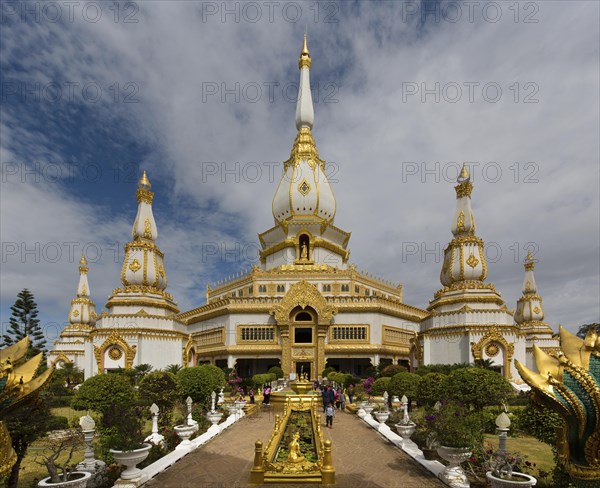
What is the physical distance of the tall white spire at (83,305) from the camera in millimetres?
54594

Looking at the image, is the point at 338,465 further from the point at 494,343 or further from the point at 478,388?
the point at 494,343

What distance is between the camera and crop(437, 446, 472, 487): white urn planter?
983cm

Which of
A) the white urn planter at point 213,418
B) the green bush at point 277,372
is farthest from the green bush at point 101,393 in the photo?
the green bush at point 277,372

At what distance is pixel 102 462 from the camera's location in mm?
10977

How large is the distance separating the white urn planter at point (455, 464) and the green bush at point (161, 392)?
→ 12.9 meters

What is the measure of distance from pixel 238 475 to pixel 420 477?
507cm

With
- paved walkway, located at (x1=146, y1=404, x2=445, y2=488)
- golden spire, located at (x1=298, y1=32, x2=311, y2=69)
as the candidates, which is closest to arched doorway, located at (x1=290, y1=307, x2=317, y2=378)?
paved walkway, located at (x1=146, y1=404, x2=445, y2=488)

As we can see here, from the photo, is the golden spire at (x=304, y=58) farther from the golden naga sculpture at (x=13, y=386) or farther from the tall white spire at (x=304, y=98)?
the golden naga sculpture at (x=13, y=386)

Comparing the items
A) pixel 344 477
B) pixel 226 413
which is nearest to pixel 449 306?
pixel 226 413

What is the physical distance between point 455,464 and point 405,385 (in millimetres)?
11842

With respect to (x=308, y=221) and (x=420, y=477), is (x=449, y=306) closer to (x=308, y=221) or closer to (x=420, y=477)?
(x=308, y=221)

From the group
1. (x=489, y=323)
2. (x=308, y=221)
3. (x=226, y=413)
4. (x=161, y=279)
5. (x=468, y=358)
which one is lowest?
(x=226, y=413)

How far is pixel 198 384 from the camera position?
21.2 meters

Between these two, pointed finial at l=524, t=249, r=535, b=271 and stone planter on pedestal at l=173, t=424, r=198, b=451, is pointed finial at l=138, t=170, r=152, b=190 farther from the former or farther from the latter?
pointed finial at l=524, t=249, r=535, b=271
